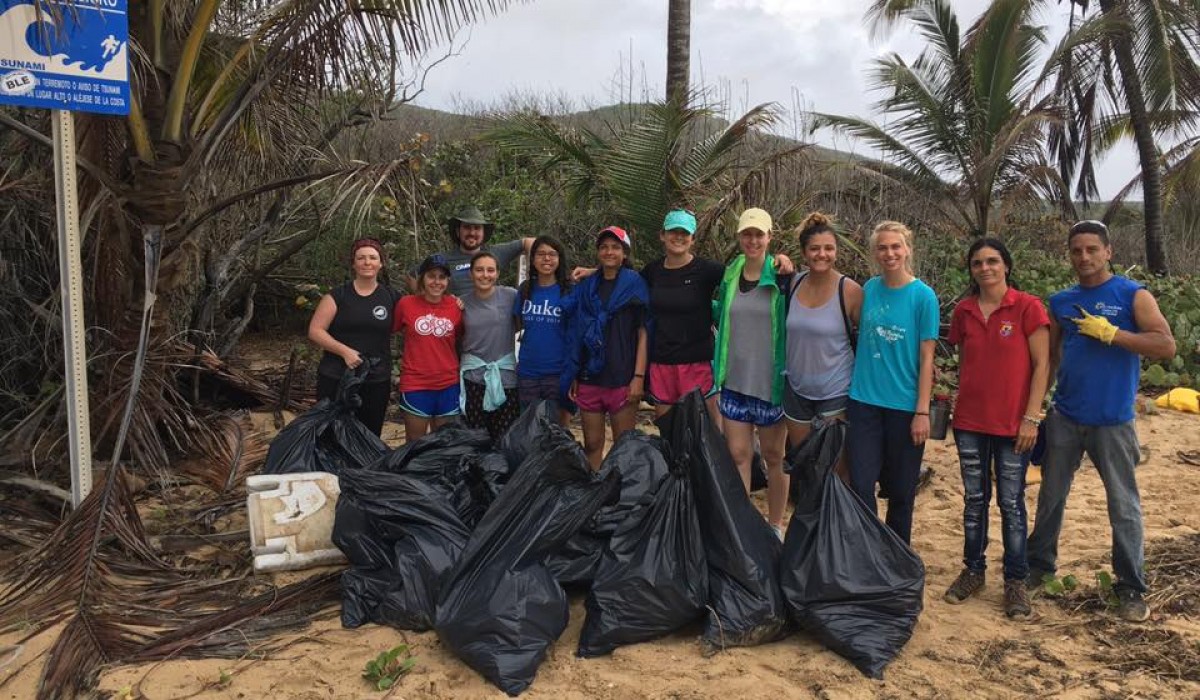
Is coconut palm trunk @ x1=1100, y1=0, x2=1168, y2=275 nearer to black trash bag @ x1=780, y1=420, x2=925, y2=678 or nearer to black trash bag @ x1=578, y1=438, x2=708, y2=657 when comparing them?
black trash bag @ x1=780, y1=420, x2=925, y2=678

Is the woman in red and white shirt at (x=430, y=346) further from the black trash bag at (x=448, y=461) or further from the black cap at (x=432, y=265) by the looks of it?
the black trash bag at (x=448, y=461)

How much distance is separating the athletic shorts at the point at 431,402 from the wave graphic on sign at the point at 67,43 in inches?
79.1

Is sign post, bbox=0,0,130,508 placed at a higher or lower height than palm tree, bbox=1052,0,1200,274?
lower

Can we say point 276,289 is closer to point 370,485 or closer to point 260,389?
point 260,389

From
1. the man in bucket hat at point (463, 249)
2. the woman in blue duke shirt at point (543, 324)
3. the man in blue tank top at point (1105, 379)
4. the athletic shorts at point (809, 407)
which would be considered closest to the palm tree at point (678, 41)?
the man in bucket hat at point (463, 249)

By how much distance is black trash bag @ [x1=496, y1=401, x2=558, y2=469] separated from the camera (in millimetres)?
3719

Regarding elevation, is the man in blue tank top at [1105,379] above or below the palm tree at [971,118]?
below

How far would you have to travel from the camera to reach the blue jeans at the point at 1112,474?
3332 millimetres

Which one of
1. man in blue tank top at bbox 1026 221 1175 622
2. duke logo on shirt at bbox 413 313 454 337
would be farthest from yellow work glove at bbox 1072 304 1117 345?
duke logo on shirt at bbox 413 313 454 337

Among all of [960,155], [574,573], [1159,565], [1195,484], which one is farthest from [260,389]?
[960,155]

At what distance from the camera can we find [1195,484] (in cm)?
546

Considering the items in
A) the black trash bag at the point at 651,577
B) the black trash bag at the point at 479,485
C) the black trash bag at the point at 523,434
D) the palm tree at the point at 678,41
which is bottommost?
the black trash bag at the point at 651,577

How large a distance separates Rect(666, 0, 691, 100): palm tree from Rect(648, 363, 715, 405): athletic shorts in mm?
5059

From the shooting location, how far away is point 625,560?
3.18 meters
